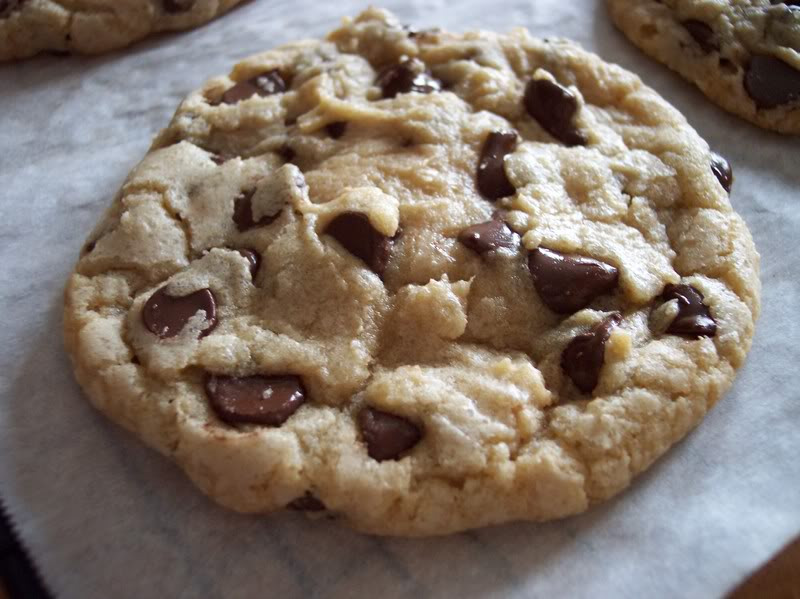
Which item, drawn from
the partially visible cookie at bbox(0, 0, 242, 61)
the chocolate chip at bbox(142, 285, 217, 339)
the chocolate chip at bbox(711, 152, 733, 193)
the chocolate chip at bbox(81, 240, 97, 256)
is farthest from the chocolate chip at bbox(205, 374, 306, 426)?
the partially visible cookie at bbox(0, 0, 242, 61)

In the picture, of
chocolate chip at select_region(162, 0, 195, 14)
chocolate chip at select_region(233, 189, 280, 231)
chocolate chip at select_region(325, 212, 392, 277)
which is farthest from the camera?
chocolate chip at select_region(162, 0, 195, 14)

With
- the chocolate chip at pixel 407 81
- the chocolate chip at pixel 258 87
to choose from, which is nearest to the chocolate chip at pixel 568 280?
the chocolate chip at pixel 407 81

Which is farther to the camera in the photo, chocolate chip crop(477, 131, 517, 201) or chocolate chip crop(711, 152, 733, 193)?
chocolate chip crop(711, 152, 733, 193)

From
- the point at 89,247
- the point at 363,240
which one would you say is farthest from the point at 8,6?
the point at 363,240

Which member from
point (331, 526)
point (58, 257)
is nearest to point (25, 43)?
point (58, 257)

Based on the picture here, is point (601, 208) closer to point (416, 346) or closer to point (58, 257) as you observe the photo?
point (416, 346)

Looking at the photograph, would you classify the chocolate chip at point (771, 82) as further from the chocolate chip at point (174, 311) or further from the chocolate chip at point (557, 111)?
the chocolate chip at point (174, 311)

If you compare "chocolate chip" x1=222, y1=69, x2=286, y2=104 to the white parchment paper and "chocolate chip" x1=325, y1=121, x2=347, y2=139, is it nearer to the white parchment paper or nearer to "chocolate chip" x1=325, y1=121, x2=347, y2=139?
"chocolate chip" x1=325, y1=121, x2=347, y2=139
